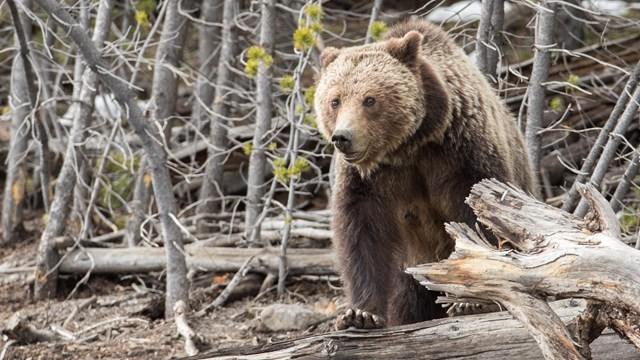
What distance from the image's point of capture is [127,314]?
647cm

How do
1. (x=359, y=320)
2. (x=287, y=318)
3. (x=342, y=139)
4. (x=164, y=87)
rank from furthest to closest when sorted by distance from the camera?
(x=164, y=87) < (x=287, y=318) < (x=342, y=139) < (x=359, y=320)

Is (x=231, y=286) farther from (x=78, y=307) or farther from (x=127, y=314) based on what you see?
(x=78, y=307)

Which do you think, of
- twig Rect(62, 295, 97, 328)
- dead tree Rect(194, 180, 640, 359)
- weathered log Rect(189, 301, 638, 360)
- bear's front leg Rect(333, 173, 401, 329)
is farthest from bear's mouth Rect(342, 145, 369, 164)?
twig Rect(62, 295, 97, 328)

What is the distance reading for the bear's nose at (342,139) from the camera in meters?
4.14

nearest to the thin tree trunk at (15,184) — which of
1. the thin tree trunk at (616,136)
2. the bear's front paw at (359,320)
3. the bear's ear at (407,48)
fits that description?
the bear's ear at (407,48)

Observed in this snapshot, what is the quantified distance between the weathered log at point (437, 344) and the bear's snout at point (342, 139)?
0.90 meters

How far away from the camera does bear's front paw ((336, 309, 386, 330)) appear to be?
13.2 ft

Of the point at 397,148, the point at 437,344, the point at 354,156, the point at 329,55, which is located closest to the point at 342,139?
the point at 354,156

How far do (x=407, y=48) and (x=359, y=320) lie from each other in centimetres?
146

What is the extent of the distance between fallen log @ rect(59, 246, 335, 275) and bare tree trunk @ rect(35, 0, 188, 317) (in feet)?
2.17

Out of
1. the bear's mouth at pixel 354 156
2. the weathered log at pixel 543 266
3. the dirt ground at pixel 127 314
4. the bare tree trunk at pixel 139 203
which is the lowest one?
the dirt ground at pixel 127 314

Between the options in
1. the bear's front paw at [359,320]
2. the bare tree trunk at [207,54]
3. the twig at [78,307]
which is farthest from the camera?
the bare tree trunk at [207,54]

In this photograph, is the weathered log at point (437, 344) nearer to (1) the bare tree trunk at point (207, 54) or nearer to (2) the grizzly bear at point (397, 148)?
(2) the grizzly bear at point (397, 148)

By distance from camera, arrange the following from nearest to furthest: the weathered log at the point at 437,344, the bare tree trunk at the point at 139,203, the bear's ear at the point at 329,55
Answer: the weathered log at the point at 437,344 < the bear's ear at the point at 329,55 < the bare tree trunk at the point at 139,203
